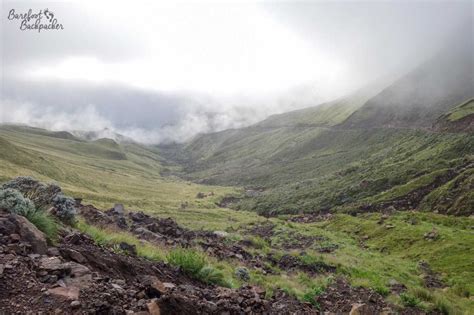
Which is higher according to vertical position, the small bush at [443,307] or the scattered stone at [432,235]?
the small bush at [443,307]

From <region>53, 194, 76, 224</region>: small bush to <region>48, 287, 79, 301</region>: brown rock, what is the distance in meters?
8.28

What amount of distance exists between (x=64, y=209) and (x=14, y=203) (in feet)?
14.5

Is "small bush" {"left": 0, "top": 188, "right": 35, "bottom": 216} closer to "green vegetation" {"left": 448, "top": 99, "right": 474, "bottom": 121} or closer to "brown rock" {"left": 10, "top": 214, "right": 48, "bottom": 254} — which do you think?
"brown rock" {"left": 10, "top": 214, "right": 48, "bottom": 254}

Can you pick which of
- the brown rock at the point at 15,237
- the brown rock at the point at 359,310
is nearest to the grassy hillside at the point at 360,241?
the brown rock at the point at 359,310

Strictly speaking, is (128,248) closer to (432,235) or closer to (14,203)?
(14,203)

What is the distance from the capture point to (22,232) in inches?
344

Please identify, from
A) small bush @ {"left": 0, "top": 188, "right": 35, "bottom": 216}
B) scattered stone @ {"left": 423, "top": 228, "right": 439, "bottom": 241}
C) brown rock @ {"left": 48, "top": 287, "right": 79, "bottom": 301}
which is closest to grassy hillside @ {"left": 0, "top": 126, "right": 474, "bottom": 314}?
scattered stone @ {"left": 423, "top": 228, "right": 439, "bottom": 241}

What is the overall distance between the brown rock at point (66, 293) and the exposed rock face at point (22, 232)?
198 centimetres

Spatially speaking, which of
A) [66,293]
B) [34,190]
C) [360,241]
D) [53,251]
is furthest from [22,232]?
[360,241]

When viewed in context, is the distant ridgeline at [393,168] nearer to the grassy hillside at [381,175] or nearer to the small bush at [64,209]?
the grassy hillside at [381,175]

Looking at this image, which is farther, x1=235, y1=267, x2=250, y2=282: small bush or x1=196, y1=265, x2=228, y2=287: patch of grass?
x1=235, y1=267, x2=250, y2=282: small bush

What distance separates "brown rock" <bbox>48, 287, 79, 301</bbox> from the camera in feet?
22.1

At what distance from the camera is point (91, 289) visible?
729 centimetres

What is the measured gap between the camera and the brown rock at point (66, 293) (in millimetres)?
6738
